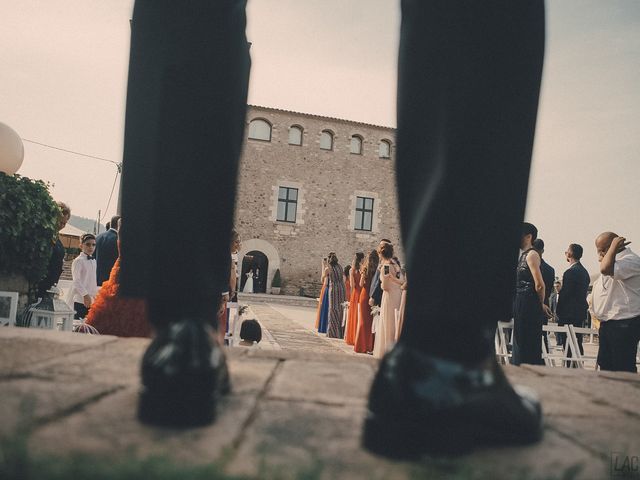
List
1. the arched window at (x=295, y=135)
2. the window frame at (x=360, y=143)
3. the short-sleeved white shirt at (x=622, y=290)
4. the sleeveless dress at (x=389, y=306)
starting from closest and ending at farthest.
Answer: the short-sleeved white shirt at (x=622, y=290) < the sleeveless dress at (x=389, y=306) < the arched window at (x=295, y=135) < the window frame at (x=360, y=143)

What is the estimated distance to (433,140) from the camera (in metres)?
0.77

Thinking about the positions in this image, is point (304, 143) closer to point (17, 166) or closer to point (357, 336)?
point (357, 336)

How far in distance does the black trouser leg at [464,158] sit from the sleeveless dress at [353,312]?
729 centimetres

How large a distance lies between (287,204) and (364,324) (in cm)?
1530

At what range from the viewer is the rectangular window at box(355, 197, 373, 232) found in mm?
23125

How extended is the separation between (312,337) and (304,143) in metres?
15.3

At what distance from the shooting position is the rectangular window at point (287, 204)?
22.2m

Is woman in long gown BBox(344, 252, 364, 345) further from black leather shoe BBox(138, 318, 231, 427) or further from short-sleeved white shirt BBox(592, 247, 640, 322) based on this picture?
black leather shoe BBox(138, 318, 231, 427)

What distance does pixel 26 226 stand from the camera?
14.0ft

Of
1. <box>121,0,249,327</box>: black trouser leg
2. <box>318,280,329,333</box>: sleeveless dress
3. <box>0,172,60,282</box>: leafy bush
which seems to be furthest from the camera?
<box>318,280,329,333</box>: sleeveless dress

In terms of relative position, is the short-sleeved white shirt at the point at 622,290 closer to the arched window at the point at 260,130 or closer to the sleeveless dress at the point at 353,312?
Result: the sleeveless dress at the point at 353,312

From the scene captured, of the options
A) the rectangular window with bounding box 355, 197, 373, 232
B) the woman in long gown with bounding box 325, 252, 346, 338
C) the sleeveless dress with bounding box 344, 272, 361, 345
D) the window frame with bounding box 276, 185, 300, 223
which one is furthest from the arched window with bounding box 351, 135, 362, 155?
the sleeveless dress with bounding box 344, 272, 361, 345

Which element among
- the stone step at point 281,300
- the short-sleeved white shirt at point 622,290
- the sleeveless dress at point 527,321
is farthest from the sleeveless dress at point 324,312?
the stone step at point 281,300
